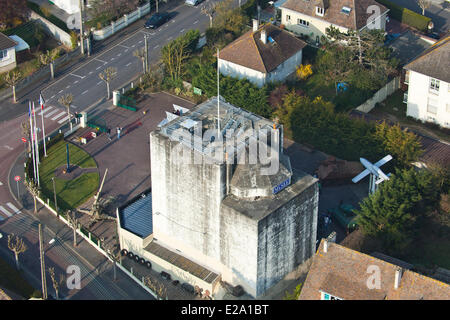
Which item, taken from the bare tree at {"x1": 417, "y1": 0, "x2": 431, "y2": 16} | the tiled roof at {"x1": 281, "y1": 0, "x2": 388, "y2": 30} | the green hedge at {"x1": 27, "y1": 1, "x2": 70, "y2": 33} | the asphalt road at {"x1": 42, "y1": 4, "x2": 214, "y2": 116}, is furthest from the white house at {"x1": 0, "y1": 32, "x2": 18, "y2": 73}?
the bare tree at {"x1": 417, "y1": 0, "x2": 431, "y2": 16}

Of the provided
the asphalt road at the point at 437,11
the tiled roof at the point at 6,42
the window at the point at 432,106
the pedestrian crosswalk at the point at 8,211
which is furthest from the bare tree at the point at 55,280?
the asphalt road at the point at 437,11

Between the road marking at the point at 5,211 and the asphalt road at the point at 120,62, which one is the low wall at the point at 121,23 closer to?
the asphalt road at the point at 120,62

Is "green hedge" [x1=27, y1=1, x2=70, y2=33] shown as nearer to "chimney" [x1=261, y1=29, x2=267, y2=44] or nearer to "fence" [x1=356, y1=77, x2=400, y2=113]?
"chimney" [x1=261, y1=29, x2=267, y2=44]

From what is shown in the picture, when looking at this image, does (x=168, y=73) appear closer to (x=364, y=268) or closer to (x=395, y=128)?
(x=395, y=128)

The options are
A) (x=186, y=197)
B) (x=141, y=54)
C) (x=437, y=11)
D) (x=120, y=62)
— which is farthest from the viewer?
(x=437, y=11)

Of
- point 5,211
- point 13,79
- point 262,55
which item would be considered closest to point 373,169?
point 262,55

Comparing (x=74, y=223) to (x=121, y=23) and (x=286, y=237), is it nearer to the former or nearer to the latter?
(x=286, y=237)
